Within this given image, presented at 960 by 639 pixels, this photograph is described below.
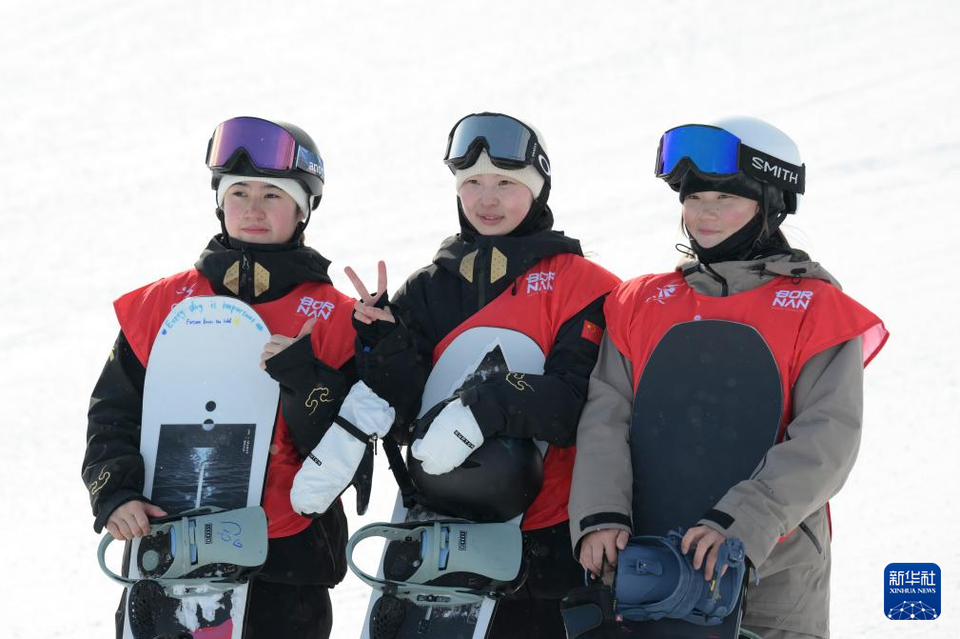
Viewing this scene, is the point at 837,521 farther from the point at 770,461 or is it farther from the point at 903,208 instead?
the point at 903,208

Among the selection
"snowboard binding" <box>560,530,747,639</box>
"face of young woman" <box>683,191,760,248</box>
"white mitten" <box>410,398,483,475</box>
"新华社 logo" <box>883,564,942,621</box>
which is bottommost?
"新华社 logo" <box>883,564,942,621</box>

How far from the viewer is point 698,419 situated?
3318 millimetres

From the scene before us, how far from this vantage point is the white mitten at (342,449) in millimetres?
3457

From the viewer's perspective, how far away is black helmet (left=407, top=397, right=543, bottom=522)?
338 centimetres

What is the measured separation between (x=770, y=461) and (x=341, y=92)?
15731 millimetres

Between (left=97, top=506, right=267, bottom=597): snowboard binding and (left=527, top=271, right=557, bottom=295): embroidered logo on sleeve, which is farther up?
(left=527, top=271, right=557, bottom=295): embroidered logo on sleeve

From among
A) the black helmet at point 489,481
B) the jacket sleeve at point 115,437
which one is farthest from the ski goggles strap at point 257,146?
the black helmet at point 489,481

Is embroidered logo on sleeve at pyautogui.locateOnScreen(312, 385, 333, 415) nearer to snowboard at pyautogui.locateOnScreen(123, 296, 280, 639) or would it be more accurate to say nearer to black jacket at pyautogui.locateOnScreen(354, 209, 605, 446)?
black jacket at pyautogui.locateOnScreen(354, 209, 605, 446)

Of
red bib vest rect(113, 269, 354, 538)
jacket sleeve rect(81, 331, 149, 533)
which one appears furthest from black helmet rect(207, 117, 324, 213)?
jacket sleeve rect(81, 331, 149, 533)

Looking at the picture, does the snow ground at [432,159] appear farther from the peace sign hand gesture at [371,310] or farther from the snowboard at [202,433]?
the peace sign hand gesture at [371,310]

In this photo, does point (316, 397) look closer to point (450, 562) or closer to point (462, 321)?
point (462, 321)

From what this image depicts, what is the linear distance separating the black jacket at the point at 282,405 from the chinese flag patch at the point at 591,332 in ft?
2.64

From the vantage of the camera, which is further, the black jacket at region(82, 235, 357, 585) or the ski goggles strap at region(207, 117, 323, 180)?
the ski goggles strap at region(207, 117, 323, 180)

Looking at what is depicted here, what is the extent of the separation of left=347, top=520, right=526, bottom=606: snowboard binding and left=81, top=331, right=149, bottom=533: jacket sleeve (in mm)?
806
